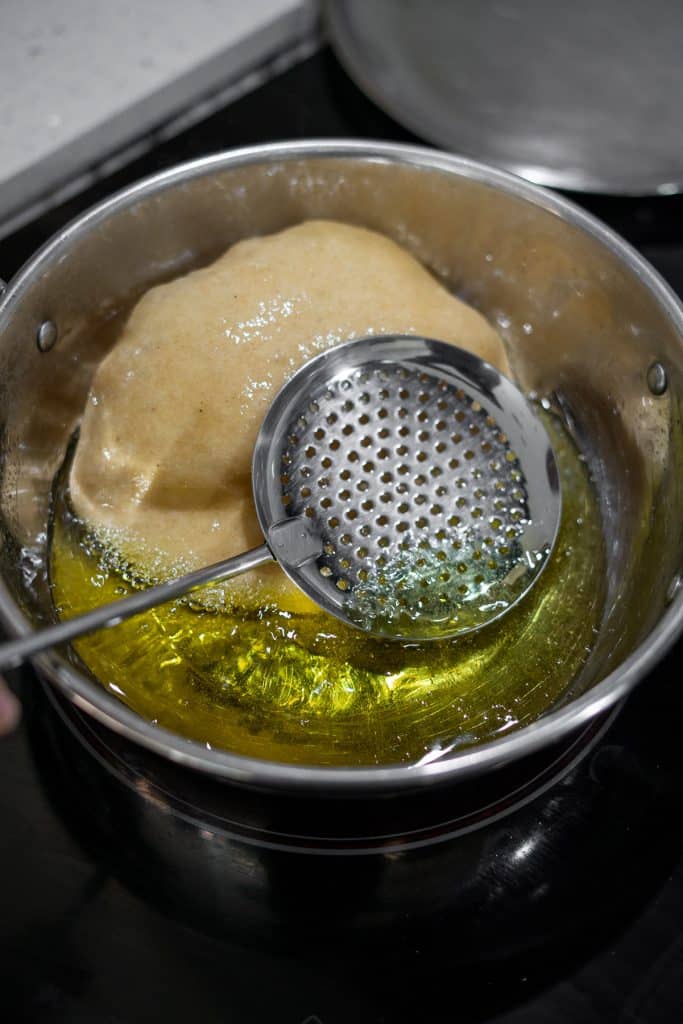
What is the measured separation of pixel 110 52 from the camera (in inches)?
35.4

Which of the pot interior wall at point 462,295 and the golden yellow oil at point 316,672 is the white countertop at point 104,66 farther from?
the golden yellow oil at point 316,672

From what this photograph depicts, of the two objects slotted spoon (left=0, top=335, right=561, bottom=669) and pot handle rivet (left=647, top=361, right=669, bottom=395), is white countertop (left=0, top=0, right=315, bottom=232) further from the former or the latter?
pot handle rivet (left=647, top=361, right=669, bottom=395)

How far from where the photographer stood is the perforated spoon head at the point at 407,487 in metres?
0.63

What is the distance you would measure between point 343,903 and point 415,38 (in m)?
0.83

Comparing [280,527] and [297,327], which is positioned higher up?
[297,327]

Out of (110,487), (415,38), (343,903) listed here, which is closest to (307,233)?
(110,487)

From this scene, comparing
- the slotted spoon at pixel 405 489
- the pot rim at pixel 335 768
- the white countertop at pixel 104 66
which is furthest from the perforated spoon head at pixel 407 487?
the white countertop at pixel 104 66

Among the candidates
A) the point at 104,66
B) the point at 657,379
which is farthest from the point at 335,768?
the point at 104,66

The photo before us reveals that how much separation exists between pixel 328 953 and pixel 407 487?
0.30 metres

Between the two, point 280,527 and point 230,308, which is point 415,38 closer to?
point 230,308

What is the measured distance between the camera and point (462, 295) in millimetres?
802

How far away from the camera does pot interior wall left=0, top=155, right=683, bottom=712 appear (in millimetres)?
655

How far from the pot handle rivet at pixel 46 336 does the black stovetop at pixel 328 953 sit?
260mm

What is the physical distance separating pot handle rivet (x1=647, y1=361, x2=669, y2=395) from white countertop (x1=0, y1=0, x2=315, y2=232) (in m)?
0.53
